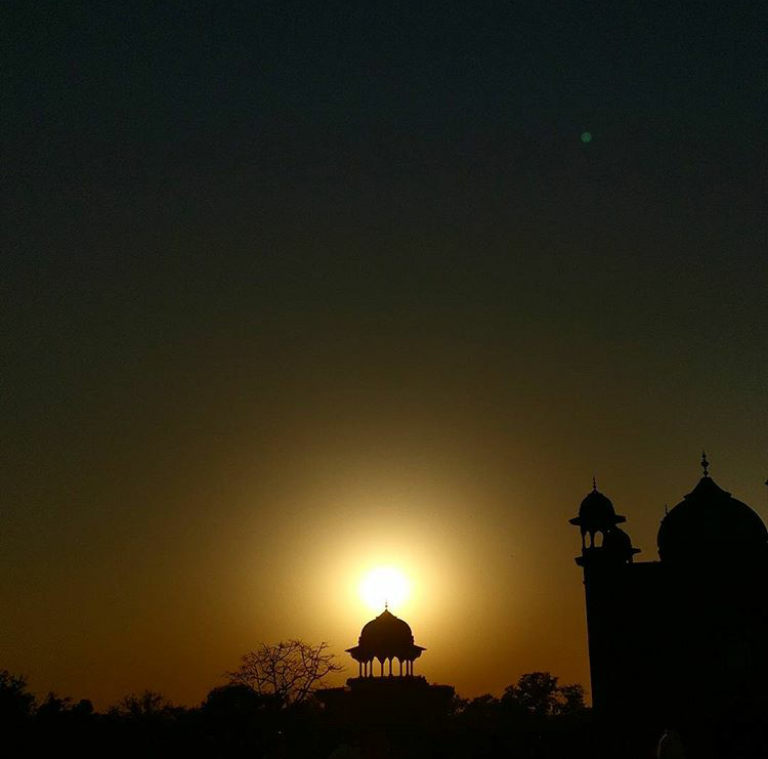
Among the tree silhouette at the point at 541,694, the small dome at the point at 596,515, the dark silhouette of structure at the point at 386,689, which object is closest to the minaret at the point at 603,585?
the small dome at the point at 596,515

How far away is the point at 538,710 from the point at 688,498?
72339 millimetres

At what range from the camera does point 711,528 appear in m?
39.2

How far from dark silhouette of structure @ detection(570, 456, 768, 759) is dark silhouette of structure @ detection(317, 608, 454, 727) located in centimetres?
1234

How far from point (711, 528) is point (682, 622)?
366cm

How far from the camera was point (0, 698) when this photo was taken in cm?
4303

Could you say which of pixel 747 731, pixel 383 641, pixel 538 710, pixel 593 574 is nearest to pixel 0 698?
pixel 383 641

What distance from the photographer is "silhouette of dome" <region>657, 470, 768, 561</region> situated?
38.5m

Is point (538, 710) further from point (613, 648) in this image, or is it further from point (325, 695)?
point (613, 648)

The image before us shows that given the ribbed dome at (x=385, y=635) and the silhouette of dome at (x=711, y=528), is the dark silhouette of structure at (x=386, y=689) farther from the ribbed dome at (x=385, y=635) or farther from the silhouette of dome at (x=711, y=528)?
the silhouette of dome at (x=711, y=528)

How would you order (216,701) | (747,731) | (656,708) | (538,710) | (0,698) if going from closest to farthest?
(747,731), (656,708), (0,698), (216,701), (538,710)

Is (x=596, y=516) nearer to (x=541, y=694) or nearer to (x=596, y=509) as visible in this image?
(x=596, y=509)

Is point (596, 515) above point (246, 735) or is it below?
above

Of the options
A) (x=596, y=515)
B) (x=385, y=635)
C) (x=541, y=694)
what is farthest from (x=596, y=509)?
(x=541, y=694)

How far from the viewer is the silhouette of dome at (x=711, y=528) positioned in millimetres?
38531
